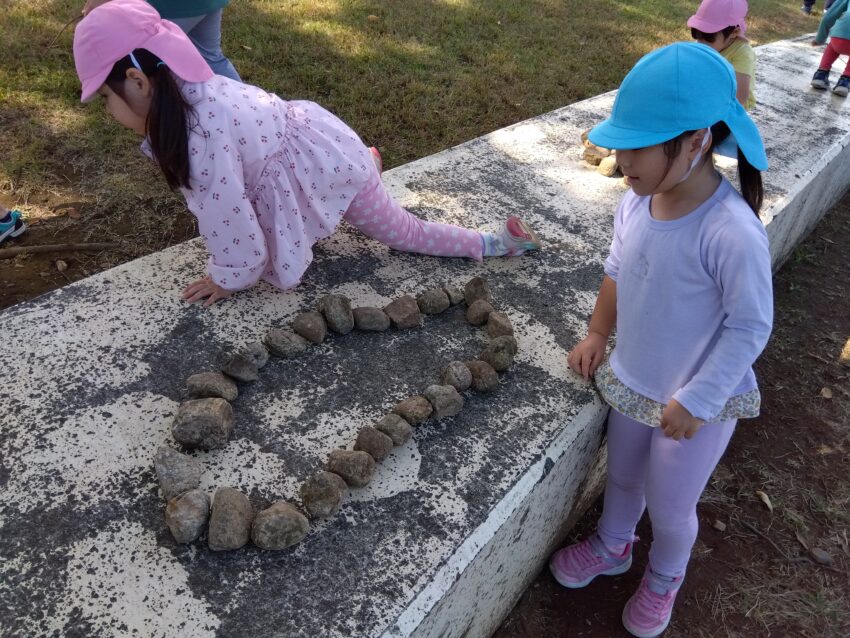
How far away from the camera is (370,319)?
198 cm

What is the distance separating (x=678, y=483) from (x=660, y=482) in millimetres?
45

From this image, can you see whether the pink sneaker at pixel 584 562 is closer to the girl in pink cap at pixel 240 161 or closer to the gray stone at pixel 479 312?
the gray stone at pixel 479 312

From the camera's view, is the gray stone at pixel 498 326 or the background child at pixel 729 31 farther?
the background child at pixel 729 31

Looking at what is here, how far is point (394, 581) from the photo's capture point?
4.48ft

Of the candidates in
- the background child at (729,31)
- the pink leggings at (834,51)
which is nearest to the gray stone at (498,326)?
the background child at (729,31)

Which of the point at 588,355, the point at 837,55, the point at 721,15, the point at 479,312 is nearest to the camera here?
the point at 588,355

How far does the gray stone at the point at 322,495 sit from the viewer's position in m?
1.45

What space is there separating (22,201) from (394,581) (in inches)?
111

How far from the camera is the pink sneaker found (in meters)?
2.00

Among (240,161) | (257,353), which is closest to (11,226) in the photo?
(240,161)

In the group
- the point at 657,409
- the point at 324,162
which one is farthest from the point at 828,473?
the point at 324,162

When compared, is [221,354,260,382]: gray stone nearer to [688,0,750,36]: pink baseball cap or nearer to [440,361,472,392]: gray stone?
[440,361,472,392]: gray stone

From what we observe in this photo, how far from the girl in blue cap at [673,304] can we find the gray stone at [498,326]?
0.20m

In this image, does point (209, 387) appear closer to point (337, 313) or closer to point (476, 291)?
point (337, 313)
